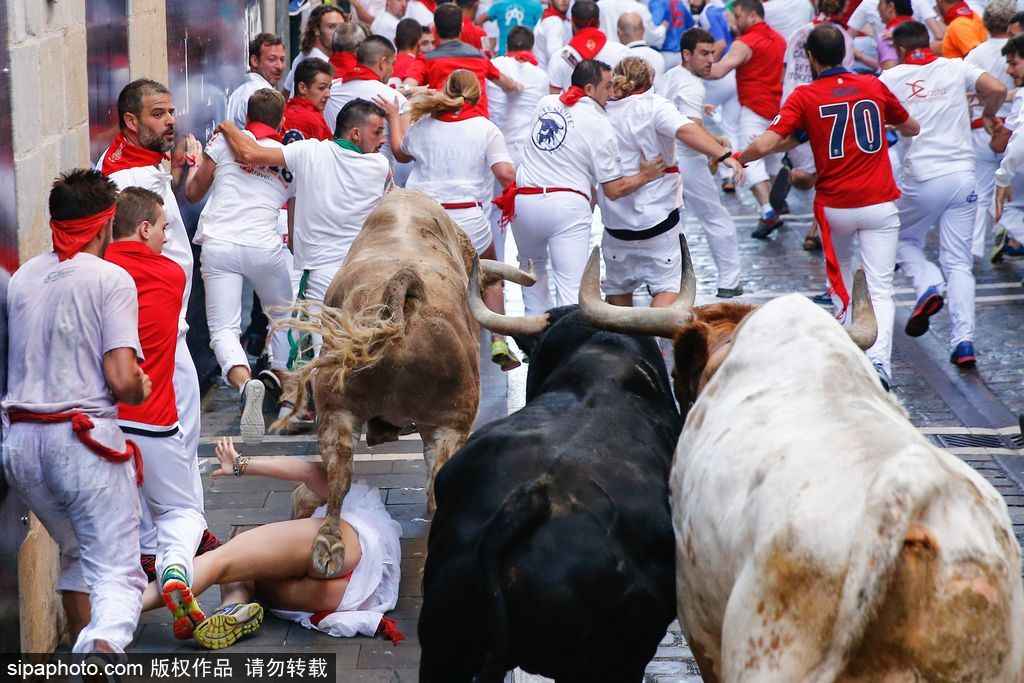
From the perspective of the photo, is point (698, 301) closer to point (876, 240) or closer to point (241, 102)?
point (876, 240)

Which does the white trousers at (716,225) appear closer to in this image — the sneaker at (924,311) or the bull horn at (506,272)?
the sneaker at (924,311)

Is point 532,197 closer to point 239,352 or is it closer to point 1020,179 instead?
point 239,352

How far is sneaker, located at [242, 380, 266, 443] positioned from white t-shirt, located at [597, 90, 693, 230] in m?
3.34

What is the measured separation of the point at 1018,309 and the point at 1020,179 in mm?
1172

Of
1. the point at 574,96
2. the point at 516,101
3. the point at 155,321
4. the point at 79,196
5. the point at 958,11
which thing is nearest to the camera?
the point at 79,196

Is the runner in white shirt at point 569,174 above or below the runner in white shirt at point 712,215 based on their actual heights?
above

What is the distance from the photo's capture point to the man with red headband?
17.1 ft

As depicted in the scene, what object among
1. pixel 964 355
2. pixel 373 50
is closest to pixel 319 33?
pixel 373 50

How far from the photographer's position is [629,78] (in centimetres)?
1009

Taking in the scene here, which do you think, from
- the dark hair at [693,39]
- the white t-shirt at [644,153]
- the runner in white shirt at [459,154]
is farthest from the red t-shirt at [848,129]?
the dark hair at [693,39]

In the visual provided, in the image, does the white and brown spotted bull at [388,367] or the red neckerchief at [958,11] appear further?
the red neckerchief at [958,11]

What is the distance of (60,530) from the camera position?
5.43 meters

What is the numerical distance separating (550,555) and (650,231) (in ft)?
20.6

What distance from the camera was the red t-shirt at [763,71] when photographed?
1477 cm
